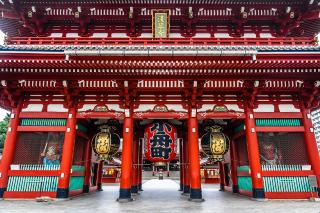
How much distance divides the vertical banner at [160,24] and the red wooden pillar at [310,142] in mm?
8328

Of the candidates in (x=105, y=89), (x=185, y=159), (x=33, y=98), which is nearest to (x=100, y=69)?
(x=105, y=89)

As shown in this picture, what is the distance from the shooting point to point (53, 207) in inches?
347

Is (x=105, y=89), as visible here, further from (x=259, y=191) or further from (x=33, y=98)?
(x=259, y=191)

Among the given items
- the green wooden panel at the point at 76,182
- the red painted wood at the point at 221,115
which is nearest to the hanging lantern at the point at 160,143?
the red painted wood at the point at 221,115

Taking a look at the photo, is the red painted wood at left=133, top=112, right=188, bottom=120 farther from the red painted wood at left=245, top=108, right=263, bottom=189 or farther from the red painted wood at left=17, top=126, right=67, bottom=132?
the red painted wood at left=17, top=126, right=67, bottom=132

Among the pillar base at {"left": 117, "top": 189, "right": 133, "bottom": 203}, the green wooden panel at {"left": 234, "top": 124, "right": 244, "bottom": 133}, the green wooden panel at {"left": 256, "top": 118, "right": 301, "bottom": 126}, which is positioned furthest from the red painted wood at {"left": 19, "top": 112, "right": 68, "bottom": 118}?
the green wooden panel at {"left": 256, "top": 118, "right": 301, "bottom": 126}

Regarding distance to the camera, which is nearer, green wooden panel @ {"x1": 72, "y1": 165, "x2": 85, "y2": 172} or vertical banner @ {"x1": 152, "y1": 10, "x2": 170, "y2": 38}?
Result: green wooden panel @ {"x1": 72, "y1": 165, "x2": 85, "y2": 172}

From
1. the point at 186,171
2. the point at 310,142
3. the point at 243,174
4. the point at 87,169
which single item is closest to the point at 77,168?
the point at 87,169

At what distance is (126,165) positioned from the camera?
10.9 m

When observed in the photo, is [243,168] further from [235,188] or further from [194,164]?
[194,164]

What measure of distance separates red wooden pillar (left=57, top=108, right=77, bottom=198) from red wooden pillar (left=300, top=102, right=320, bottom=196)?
11.5m

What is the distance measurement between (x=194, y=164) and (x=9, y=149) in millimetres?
8911

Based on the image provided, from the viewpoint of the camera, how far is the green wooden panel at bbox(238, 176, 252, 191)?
39.4ft

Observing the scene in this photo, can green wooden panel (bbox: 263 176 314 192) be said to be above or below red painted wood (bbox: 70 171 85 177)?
below
